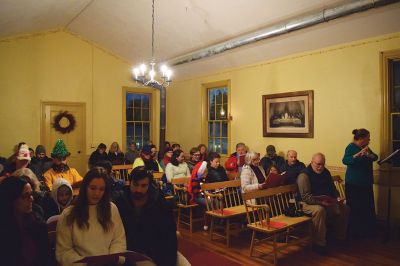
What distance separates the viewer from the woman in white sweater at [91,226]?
2.28 metres

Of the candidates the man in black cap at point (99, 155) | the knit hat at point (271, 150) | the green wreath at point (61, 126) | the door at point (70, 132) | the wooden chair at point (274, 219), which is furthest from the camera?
the green wreath at point (61, 126)

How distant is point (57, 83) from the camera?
891 cm

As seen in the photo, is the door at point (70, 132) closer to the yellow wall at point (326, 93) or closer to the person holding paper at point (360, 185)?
the yellow wall at point (326, 93)

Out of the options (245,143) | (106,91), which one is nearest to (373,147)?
(245,143)

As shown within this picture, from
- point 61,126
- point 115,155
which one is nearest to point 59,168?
point 115,155

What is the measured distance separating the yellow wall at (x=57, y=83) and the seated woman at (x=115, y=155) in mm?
680

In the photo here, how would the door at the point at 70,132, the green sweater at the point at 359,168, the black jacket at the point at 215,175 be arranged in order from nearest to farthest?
the green sweater at the point at 359,168 → the black jacket at the point at 215,175 → the door at the point at 70,132

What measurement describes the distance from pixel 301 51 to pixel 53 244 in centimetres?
549

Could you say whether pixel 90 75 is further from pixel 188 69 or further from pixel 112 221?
pixel 112 221

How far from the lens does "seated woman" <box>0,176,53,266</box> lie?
211cm

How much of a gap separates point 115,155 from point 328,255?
6.03 meters

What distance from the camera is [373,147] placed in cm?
548

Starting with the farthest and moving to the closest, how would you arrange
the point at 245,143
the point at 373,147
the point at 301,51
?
the point at 245,143
the point at 301,51
the point at 373,147

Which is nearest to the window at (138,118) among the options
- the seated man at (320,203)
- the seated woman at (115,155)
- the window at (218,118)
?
the seated woman at (115,155)
